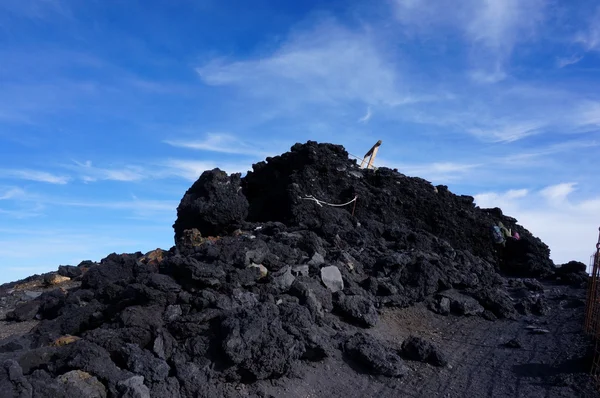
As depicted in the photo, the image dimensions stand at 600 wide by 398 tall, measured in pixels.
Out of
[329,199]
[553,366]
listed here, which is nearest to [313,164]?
[329,199]

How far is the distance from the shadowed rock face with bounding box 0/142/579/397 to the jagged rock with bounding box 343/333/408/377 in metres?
0.02

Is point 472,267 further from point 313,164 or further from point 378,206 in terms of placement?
point 313,164

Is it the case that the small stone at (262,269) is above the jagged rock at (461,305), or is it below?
above

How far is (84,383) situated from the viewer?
527cm

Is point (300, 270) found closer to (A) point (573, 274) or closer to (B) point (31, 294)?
(B) point (31, 294)

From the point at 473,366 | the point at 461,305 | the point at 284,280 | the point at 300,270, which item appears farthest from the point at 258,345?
the point at 461,305

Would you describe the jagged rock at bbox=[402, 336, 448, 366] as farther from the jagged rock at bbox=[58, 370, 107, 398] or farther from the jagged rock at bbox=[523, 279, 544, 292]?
the jagged rock at bbox=[523, 279, 544, 292]

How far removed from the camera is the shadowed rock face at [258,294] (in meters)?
5.96

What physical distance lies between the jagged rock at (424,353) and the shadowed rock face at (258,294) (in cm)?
3

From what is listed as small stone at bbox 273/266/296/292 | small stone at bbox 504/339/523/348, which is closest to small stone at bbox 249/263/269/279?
small stone at bbox 273/266/296/292

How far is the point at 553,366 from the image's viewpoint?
8055 millimetres

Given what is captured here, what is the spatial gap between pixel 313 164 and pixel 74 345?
34.4 feet

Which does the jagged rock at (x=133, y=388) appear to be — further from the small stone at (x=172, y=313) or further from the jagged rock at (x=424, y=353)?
the jagged rock at (x=424, y=353)

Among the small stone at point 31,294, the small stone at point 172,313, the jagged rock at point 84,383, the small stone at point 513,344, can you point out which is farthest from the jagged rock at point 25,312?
the small stone at point 513,344
